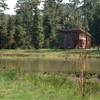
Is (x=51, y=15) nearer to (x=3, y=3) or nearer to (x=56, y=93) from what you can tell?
(x=3, y=3)

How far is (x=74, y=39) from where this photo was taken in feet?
348

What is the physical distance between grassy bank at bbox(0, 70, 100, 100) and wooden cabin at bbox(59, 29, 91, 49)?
78.8 metres

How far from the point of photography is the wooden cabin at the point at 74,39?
340 ft

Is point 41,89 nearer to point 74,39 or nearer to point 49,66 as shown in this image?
point 49,66

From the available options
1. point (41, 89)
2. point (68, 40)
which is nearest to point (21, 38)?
point (68, 40)

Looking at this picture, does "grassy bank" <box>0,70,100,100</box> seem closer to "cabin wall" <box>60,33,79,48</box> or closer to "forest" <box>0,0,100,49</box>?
"forest" <box>0,0,100,49</box>

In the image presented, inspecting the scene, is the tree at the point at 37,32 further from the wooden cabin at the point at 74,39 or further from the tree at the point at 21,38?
the wooden cabin at the point at 74,39

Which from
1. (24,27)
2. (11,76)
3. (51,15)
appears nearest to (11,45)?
(24,27)

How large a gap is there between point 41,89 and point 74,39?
87166 mm

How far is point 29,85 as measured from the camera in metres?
20.6

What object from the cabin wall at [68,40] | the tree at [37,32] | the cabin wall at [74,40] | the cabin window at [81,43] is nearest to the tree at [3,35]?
the tree at [37,32]

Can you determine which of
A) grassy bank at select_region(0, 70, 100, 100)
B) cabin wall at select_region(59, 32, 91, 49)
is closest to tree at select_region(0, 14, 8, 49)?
cabin wall at select_region(59, 32, 91, 49)

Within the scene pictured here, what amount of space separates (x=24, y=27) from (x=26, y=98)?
3272 inches

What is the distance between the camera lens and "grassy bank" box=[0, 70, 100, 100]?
1667 centimetres
